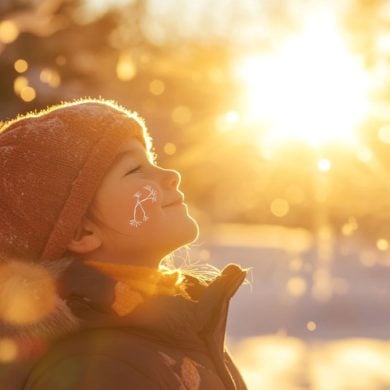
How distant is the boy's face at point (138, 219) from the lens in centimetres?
239

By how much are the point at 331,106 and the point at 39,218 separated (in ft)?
27.8

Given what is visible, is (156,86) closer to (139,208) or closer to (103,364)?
(139,208)

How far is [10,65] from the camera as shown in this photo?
592 inches

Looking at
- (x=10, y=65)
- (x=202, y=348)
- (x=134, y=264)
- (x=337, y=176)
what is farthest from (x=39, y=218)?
(x=10, y=65)

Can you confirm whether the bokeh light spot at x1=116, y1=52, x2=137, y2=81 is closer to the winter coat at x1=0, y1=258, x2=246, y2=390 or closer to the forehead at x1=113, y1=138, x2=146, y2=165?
the forehead at x1=113, y1=138, x2=146, y2=165

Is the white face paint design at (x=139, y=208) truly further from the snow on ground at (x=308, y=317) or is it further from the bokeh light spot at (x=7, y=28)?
the bokeh light spot at (x=7, y=28)

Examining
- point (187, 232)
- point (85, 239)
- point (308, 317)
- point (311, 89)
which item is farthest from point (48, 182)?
point (311, 89)

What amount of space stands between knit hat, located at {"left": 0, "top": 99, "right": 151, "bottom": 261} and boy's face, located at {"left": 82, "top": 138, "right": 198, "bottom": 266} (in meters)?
0.05

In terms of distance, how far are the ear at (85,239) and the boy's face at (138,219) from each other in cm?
2

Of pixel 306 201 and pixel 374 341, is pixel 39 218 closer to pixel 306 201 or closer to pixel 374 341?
pixel 374 341

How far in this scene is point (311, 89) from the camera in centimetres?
1112

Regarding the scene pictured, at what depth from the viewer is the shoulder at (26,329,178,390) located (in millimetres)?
2014

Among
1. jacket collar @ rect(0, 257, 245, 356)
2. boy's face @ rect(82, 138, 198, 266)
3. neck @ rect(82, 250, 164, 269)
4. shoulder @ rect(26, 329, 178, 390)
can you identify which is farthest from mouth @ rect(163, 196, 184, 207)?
shoulder @ rect(26, 329, 178, 390)

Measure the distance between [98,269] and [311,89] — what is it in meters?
9.12
